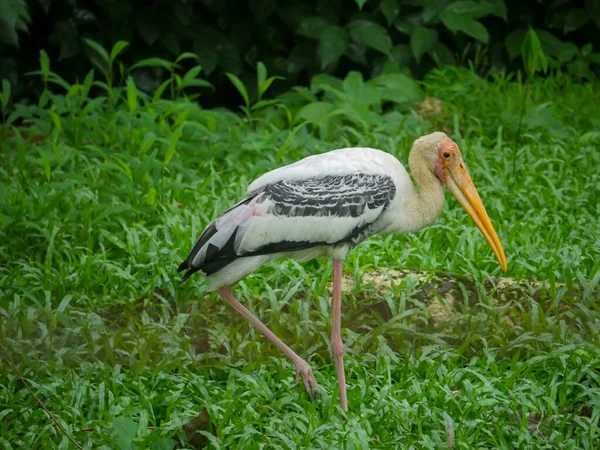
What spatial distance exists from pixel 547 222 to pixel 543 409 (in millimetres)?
1781

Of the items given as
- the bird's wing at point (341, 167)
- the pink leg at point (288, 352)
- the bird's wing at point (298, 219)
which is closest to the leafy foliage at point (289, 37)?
the bird's wing at point (341, 167)

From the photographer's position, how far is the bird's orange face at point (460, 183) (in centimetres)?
403

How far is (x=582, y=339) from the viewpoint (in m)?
4.23

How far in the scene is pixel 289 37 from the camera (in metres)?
7.51

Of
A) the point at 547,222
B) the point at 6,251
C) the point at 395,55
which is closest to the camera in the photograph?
the point at 6,251

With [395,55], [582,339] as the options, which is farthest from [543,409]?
[395,55]

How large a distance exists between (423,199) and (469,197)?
0.76 ft

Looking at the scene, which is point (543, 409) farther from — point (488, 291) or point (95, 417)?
point (95, 417)

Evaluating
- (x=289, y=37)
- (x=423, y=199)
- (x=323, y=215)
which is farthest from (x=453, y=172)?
(x=289, y=37)

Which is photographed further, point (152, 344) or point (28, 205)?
point (28, 205)

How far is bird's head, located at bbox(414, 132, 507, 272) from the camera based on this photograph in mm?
4031

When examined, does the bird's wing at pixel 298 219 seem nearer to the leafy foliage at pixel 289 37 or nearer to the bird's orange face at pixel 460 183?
the bird's orange face at pixel 460 183

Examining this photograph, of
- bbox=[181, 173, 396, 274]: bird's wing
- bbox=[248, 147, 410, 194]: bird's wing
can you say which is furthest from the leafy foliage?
bbox=[181, 173, 396, 274]: bird's wing

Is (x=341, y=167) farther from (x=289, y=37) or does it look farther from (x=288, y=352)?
(x=289, y=37)
